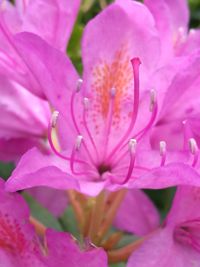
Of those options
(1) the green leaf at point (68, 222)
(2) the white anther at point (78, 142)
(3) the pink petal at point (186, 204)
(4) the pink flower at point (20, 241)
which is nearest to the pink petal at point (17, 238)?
(4) the pink flower at point (20, 241)

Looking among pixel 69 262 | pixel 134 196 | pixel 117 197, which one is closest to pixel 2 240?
pixel 69 262

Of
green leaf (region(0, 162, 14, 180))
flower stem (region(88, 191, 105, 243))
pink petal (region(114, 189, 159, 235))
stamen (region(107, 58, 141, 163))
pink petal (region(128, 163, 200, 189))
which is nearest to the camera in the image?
pink petal (region(128, 163, 200, 189))

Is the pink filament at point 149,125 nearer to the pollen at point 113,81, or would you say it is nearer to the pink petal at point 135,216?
the pollen at point 113,81

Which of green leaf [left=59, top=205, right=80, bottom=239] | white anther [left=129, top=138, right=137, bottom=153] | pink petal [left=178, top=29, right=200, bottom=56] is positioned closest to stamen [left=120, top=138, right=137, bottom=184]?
white anther [left=129, top=138, right=137, bottom=153]

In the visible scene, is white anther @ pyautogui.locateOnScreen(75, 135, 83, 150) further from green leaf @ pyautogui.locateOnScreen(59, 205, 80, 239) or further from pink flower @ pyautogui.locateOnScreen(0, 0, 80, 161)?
green leaf @ pyautogui.locateOnScreen(59, 205, 80, 239)

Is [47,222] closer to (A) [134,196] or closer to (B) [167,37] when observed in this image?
(A) [134,196]

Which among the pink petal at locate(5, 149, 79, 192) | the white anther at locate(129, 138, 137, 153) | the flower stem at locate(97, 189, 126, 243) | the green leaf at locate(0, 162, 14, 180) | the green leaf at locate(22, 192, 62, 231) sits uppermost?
the pink petal at locate(5, 149, 79, 192)

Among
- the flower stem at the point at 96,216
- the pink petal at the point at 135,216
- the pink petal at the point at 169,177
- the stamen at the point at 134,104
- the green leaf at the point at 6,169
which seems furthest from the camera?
the green leaf at the point at 6,169
